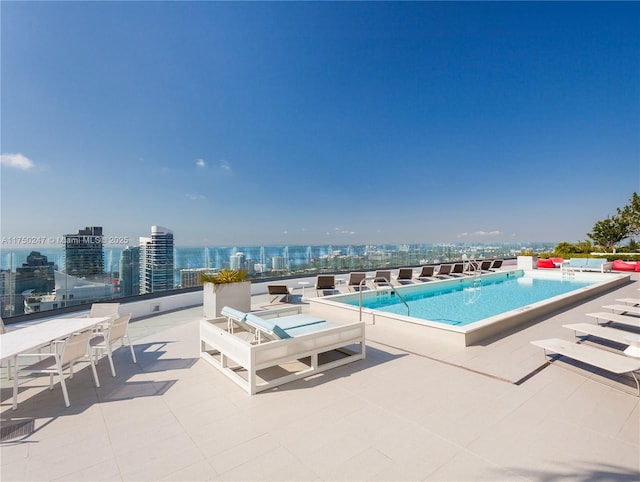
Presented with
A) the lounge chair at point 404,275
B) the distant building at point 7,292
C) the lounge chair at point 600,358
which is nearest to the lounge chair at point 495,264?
the lounge chair at point 404,275

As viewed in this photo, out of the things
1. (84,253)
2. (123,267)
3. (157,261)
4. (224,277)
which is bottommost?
(224,277)

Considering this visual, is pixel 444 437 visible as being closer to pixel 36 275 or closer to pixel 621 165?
pixel 36 275

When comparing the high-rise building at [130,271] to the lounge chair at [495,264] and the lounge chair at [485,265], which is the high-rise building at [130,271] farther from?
the lounge chair at [495,264]

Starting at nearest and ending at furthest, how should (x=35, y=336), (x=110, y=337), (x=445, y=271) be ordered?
(x=35, y=336)
(x=110, y=337)
(x=445, y=271)

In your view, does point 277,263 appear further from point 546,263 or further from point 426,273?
point 546,263

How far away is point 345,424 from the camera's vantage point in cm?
230

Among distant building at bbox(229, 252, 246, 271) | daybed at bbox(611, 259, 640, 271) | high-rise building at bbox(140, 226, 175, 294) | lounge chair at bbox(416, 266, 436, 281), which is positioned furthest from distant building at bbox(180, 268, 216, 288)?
daybed at bbox(611, 259, 640, 271)

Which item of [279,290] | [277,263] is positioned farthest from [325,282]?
[277,263]

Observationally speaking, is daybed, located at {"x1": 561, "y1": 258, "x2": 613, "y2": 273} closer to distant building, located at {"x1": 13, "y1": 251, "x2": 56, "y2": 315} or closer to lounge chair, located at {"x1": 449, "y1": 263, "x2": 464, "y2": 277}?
lounge chair, located at {"x1": 449, "y1": 263, "x2": 464, "y2": 277}

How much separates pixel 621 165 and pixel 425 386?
25916 mm

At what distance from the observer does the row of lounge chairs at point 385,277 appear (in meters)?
7.96

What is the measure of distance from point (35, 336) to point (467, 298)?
9441 millimetres

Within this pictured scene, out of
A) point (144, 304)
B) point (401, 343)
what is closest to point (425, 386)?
point (401, 343)

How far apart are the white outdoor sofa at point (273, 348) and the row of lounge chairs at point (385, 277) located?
2661 millimetres
